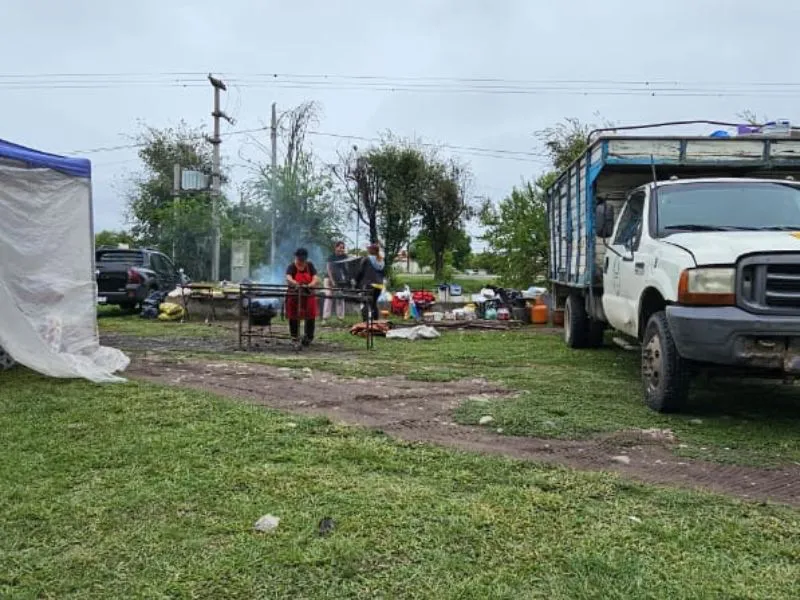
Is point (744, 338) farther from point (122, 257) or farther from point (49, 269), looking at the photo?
point (122, 257)

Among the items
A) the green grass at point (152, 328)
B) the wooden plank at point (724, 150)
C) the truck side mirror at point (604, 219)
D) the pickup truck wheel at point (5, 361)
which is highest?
the wooden plank at point (724, 150)

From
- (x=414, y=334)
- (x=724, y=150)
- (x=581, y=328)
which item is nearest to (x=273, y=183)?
(x=414, y=334)

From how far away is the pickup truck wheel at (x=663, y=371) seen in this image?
5.43 meters

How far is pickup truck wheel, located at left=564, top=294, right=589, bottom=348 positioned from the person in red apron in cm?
366

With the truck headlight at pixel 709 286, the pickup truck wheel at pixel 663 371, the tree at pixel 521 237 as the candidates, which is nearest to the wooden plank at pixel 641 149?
the pickup truck wheel at pixel 663 371

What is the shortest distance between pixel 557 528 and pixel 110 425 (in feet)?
10.7

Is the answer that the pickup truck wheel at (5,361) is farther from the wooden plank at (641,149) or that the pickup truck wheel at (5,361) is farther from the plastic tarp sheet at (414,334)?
the wooden plank at (641,149)

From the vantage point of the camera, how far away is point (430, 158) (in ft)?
117

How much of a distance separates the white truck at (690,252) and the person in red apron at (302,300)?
3.67 m

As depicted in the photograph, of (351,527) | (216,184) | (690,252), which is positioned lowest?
(351,527)

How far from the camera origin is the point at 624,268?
6.82m

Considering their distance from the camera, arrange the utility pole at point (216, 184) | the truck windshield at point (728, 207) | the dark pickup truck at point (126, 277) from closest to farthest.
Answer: the truck windshield at point (728, 207) → the dark pickup truck at point (126, 277) → the utility pole at point (216, 184)

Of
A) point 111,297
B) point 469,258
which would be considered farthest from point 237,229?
point 469,258

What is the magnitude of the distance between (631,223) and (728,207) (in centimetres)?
97
